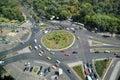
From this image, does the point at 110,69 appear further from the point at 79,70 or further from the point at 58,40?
the point at 58,40

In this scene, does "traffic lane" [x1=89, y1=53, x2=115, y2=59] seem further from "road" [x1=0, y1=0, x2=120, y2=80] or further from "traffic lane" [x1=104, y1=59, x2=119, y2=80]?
"traffic lane" [x1=104, y1=59, x2=119, y2=80]

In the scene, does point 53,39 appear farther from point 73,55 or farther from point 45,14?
point 45,14

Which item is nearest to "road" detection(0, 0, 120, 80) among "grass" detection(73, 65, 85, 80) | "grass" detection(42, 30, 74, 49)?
"grass" detection(73, 65, 85, 80)

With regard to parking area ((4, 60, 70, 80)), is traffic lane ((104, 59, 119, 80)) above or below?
below

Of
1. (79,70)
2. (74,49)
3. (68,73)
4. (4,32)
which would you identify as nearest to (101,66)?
(79,70)

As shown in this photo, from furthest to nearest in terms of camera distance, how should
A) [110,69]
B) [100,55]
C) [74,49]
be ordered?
[74,49] → [100,55] → [110,69]

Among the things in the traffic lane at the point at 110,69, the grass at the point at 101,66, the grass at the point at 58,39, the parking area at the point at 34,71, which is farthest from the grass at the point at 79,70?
the grass at the point at 58,39
